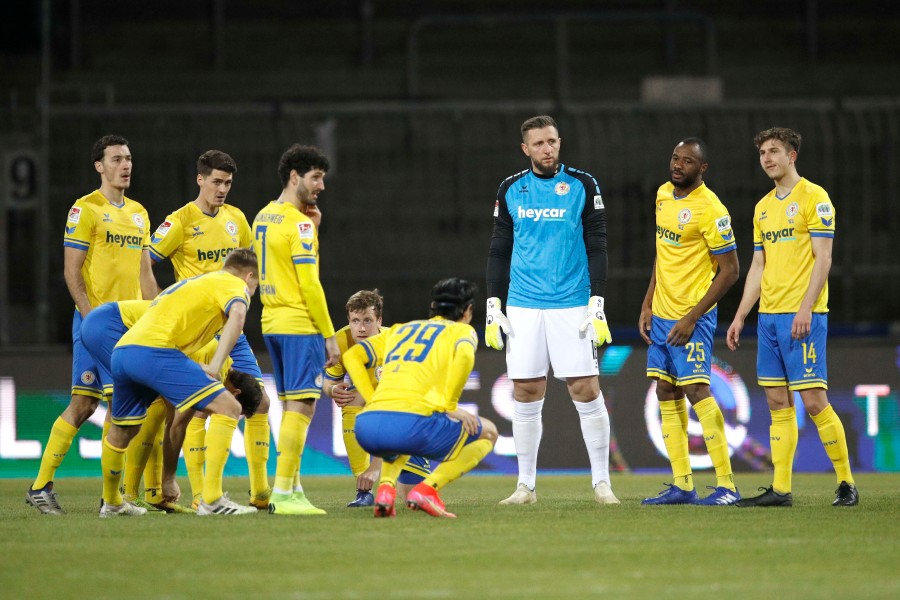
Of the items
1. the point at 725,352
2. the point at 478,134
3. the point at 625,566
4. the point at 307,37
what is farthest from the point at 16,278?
the point at 625,566

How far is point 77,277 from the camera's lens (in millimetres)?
7965

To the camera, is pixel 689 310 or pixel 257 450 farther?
pixel 689 310

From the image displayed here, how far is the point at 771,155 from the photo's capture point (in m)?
7.74

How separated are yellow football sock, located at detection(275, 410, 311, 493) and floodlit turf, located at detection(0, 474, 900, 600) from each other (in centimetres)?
21

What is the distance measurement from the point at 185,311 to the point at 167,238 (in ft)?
4.29

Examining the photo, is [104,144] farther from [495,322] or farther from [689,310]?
[689,310]

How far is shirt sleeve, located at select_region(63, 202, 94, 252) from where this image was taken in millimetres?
7980

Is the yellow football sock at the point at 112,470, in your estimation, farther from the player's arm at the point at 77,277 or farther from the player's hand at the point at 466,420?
the player's hand at the point at 466,420

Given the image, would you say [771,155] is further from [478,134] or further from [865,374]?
[478,134]

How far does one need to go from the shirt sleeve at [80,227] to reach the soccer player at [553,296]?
2.50 metres

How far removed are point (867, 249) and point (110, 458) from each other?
8.87m

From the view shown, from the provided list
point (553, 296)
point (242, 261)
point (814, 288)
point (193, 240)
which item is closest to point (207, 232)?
point (193, 240)

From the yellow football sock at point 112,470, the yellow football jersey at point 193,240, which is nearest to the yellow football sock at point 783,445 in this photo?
the yellow football jersey at point 193,240

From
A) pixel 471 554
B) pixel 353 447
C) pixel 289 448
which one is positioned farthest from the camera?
pixel 353 447
